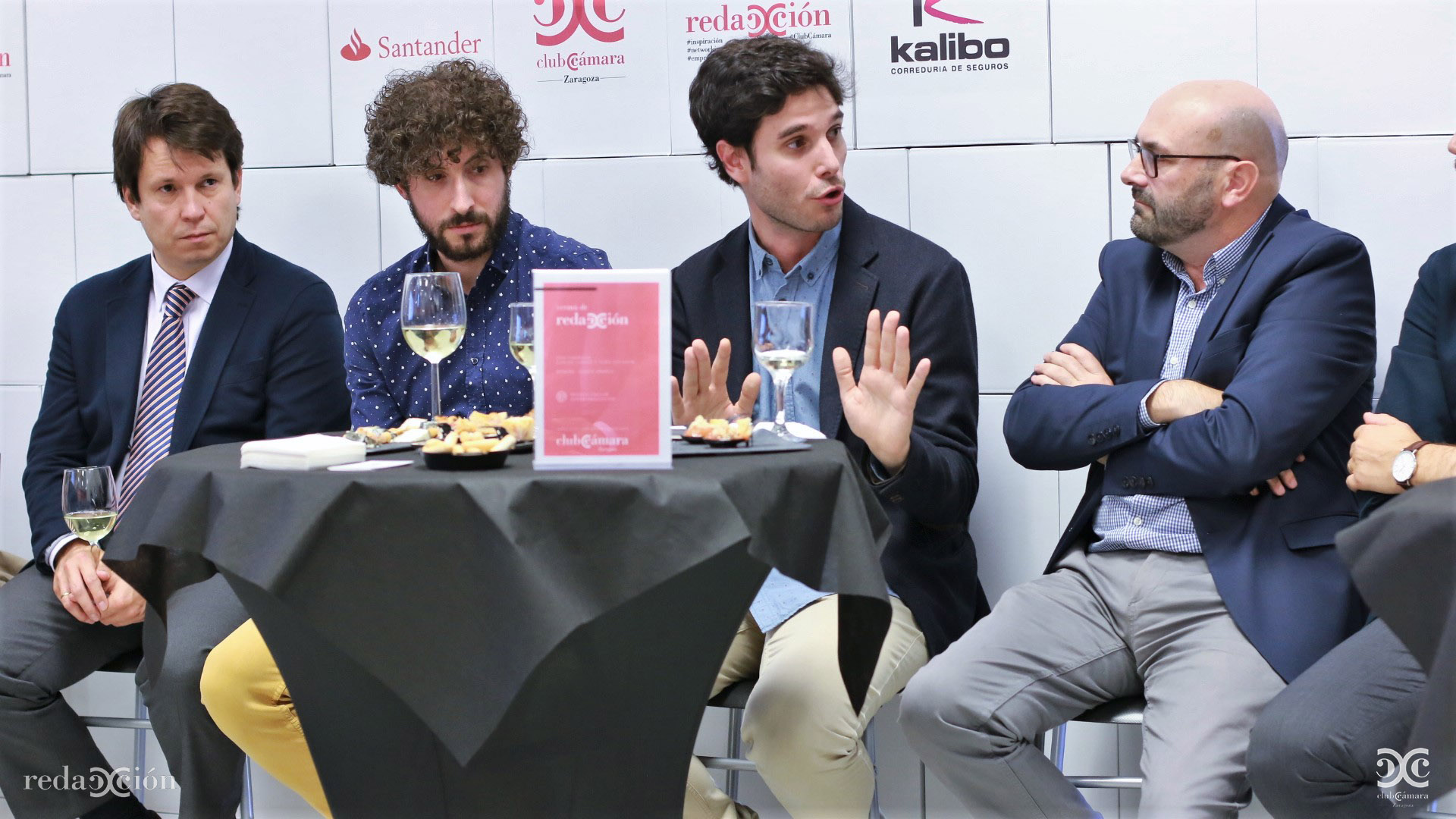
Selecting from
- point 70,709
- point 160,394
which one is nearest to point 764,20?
point 160,394

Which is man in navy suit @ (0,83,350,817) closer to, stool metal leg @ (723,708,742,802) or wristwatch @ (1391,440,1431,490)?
stool metal leg @ (723,708,742,802)

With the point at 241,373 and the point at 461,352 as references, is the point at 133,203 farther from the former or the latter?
the point at 461,352

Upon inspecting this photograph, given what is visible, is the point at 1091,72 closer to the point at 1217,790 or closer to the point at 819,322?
the point at 819,322

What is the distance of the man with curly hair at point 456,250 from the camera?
255 cm

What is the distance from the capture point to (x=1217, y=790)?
1939 mm

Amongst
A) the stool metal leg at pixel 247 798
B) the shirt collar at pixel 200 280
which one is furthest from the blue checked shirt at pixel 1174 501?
the shirt collar at pixel 200 280

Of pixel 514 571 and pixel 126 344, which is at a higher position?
pixel 126 344

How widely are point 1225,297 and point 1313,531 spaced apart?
45 cm

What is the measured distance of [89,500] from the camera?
7.37 feet

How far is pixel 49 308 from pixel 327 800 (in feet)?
7.31

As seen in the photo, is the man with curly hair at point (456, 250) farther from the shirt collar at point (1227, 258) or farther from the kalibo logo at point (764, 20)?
the shirt collar at point (1227, 258)

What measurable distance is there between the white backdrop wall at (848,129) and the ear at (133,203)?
1.27 feet

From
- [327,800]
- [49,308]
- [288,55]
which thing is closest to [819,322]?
[327,800]

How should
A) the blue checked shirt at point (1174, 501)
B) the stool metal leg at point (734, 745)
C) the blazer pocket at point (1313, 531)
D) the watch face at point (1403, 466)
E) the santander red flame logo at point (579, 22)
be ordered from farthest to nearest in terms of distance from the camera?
the santander red flame logo at point (579, 22) < the stool metal leg at point (734, 745) < the blue checked shirt at point (1174, 501) < the blazer pocket at point (1313, 531) < the watch face at point (1403, 466)
